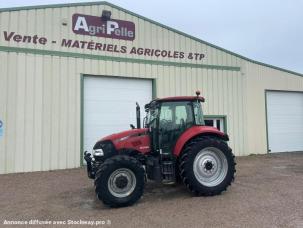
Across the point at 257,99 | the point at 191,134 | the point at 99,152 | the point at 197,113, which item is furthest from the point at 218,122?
the point at 99,152

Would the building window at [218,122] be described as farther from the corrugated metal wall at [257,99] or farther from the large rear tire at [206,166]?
the large rear tire at [206,166]

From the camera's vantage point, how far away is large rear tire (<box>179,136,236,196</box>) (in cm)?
757

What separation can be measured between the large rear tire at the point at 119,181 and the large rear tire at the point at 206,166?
3.64 feet

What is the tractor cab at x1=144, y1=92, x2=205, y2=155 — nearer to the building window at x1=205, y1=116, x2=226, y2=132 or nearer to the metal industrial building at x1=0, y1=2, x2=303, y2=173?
the metal industrial building at x1=0, y1=2, x2=303, y2=173

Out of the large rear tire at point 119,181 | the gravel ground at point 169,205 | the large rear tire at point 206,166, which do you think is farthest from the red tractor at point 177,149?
the gravel ground at point 169,205

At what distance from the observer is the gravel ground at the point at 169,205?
6.19 meters

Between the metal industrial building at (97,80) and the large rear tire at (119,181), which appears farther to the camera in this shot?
the metal industrial building at (97,80)

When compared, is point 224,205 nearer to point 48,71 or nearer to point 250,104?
point 48,71

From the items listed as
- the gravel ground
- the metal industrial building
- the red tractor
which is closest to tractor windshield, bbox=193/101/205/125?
the red tractor

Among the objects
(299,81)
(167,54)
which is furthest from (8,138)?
(299,81)

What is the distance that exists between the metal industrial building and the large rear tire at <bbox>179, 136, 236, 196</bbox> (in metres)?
7.00

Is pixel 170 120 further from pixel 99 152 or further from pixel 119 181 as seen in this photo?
pixel 119 181

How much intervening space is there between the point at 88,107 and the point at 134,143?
22.4 ft

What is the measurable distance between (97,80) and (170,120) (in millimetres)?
7115
